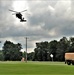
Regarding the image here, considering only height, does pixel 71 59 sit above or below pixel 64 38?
below

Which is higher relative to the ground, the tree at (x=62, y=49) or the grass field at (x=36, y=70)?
the tree at (x=62, y=49)

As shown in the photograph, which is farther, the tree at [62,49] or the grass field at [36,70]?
the tree at [62,49]

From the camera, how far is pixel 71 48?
579 feet

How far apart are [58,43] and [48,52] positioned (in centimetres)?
794

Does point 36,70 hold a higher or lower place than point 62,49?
lower

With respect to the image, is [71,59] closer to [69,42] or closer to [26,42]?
[26,42]

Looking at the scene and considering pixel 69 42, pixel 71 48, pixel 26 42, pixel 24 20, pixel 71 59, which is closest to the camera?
pixel 24 20

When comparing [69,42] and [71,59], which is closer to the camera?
[71,59]

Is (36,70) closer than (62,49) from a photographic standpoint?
Yes

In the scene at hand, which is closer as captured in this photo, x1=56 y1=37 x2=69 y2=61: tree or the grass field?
the grass field

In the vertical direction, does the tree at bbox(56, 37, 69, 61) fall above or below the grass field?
above

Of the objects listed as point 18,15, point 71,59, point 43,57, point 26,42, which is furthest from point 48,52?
point 18,15

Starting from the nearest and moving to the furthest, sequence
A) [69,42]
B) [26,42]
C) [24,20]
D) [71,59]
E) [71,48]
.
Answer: [24,20]
[71,59]
[26,42]
[71,48]
[69,42]

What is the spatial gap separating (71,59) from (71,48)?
81140 mm
